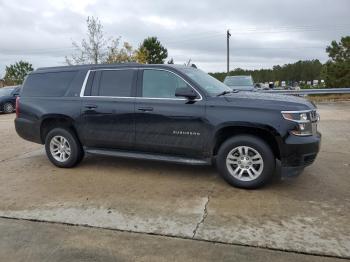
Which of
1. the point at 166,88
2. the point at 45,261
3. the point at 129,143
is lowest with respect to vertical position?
the point at 45,261

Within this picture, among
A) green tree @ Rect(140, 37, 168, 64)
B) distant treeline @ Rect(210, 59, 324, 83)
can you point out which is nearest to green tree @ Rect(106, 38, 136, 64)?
green tree @ Rect(140, 37, 168, 64)

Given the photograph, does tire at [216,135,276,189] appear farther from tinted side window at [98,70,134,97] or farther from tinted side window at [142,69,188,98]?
tinted side window at [98,70,134,97]

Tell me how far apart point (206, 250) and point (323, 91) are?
18402mm

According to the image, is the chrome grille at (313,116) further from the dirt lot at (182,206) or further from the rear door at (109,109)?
the rear door at (109,109)

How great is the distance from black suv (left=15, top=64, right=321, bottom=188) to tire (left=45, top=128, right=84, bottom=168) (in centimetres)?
2

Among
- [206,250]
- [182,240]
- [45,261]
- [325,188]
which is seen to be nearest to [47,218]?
[45,261]

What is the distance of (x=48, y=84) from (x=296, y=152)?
14.8 feet

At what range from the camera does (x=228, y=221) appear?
15.0ft

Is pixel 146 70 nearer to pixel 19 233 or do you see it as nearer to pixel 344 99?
pixel 19 233

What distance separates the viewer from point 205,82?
6414mm

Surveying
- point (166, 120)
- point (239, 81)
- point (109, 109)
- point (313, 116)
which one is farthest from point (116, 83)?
point (239, 81)

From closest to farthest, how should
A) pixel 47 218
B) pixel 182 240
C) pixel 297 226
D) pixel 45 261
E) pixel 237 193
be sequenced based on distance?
pixel 45 261, pixel 182 240, pixel 297 226, pixel 47 218, pixel 237 193

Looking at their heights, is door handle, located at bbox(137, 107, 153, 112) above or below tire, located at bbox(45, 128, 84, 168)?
above

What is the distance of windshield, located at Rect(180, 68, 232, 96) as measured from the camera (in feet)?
20.2
